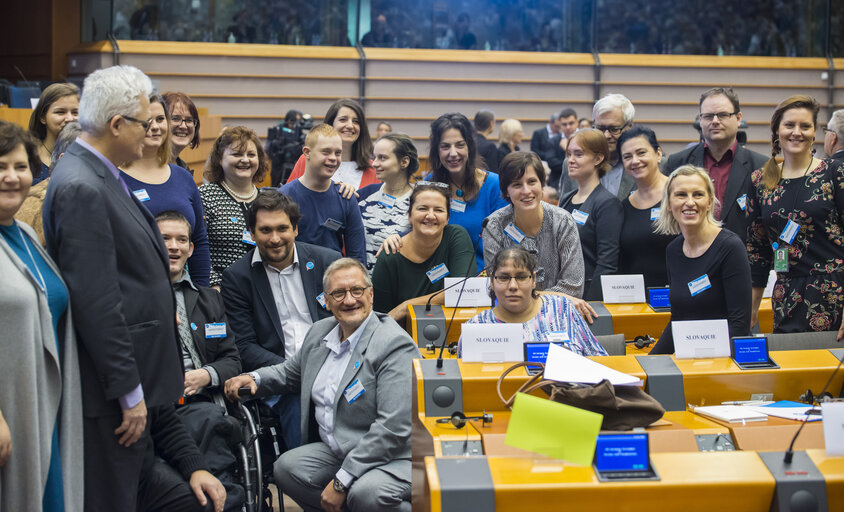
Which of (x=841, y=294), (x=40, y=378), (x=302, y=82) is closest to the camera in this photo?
(x=40, y=378)

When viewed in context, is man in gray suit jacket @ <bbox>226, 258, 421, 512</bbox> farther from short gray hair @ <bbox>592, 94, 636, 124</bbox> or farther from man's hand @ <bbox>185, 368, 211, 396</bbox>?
short gray hair @ <bbox>592, 94, 636, 124</bbox>

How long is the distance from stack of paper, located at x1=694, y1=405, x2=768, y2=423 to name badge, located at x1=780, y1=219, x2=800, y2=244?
1.27 metres

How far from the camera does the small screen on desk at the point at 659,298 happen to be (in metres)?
3.29

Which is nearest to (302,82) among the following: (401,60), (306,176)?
(401,60)

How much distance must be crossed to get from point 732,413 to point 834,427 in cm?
37

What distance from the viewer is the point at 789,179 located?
323 cm

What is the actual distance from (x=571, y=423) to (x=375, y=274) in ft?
6.72

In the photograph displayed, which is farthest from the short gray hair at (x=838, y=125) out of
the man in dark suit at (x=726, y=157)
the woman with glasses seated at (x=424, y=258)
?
the woman with glasses seated at (x=424, y=258)

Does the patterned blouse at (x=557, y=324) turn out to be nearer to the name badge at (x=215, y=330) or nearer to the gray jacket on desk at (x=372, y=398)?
the gray jacket on desk at (x=372, y=398)

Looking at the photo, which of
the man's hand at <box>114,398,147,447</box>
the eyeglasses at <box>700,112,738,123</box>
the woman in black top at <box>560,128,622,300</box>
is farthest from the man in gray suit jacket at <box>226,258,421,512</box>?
the eyeglasses at <box>700,112,738,123</box>

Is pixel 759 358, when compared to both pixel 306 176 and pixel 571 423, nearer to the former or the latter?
pixel 571 423

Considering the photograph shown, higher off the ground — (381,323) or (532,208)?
(532,208)

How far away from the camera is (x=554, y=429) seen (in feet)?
5.38

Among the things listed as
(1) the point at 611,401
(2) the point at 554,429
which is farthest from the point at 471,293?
(2) the point at 554,429
